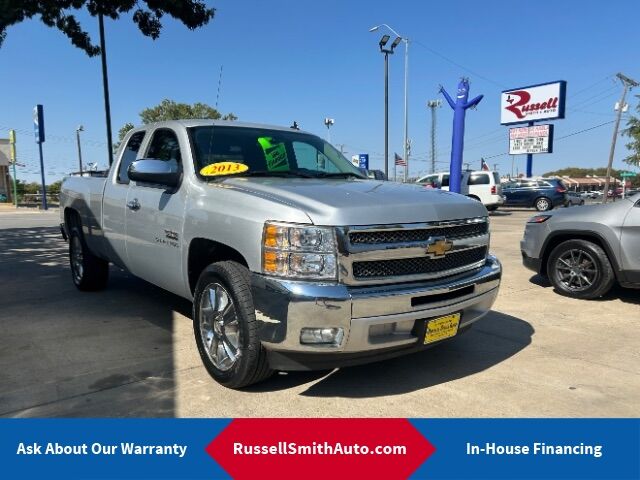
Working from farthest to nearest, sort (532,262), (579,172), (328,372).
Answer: (579,172), (532,262), (328,372)

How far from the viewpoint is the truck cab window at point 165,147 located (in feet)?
14.0

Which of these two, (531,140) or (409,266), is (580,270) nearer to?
(409,266)

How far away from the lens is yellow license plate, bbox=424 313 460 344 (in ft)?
10.5

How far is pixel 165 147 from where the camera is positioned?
4.48 m

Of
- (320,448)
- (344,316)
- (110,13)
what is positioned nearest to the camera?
(320,448)

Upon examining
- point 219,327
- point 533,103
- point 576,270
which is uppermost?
point 533,103

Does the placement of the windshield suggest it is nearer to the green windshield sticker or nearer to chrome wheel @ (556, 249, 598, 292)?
the green windshield sticker

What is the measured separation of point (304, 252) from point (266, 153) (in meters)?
1.70

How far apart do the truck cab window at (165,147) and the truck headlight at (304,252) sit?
1.63 m

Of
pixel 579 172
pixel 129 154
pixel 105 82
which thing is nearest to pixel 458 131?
pixel 105 82

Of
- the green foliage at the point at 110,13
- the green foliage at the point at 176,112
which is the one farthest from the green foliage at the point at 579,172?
the green foliage at the point at 110,13

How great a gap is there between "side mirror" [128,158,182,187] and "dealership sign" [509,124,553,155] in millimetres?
31899

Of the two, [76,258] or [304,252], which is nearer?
[304,252]

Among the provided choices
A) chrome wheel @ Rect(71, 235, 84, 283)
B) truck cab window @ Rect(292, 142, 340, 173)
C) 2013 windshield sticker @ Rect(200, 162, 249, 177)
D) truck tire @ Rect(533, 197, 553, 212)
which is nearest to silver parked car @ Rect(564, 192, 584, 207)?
truck tire @ Rect(533, 197, 553, 212)
